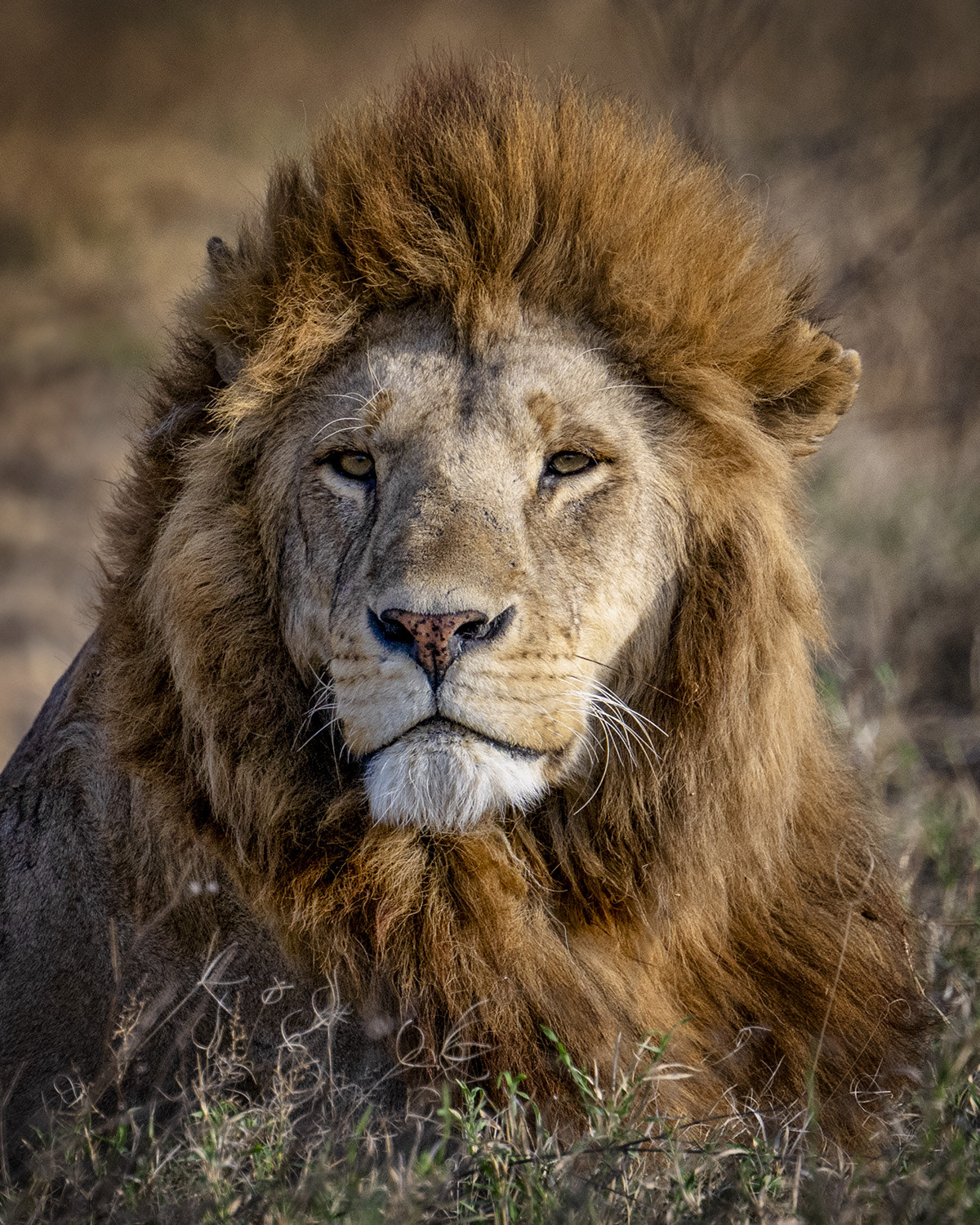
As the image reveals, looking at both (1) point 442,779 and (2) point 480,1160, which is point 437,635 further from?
(2) point 480,1160

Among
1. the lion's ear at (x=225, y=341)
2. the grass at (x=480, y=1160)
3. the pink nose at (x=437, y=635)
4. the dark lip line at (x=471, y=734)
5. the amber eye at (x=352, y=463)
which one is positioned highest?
the lion's ear at (x=225, y=341)

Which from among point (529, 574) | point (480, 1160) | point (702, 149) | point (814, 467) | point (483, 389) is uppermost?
point (702, 149)

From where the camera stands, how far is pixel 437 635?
266cm

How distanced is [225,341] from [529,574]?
3.49 ft

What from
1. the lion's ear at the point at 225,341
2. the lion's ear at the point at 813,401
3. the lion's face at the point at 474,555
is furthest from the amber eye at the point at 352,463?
the lion's ear at the point at 813,401

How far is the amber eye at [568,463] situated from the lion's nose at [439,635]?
0.53 meters

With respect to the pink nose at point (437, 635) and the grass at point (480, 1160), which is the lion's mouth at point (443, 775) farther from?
the grass at point (480, 1160)

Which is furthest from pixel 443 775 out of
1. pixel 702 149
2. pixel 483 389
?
pixel 702 149

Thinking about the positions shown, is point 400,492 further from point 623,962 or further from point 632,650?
point 623,962

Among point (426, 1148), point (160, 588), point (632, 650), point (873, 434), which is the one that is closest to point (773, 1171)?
point (426, 1148)

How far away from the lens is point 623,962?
308 cm

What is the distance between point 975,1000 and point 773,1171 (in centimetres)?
85

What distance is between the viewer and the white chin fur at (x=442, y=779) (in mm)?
2711

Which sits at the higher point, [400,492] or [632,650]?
[400,492]
